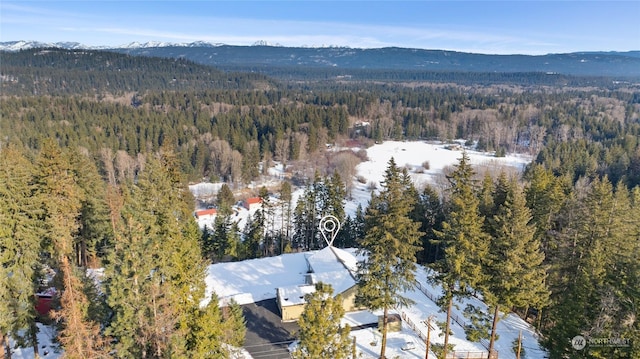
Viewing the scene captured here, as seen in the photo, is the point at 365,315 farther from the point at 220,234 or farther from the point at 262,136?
the point at 262,136

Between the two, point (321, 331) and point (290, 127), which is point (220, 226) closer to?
point (321, 331)

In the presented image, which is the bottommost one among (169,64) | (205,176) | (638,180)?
(205,176)

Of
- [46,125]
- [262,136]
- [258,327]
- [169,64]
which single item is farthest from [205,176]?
[169,64]

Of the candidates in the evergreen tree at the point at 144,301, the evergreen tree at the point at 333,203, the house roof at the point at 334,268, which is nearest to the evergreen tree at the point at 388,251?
the house roof at the point at 334,268

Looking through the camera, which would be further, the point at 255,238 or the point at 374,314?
the point at 255,238

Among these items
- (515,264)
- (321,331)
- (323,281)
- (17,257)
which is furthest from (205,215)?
(515,264)

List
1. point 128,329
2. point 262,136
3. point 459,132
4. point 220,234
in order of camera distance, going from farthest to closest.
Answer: point 459,132 < point 262,136 < point 220,234 < point 128,329

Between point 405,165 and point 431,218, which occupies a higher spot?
point 431,218

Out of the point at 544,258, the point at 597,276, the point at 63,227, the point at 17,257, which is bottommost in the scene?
the point at 544,258
